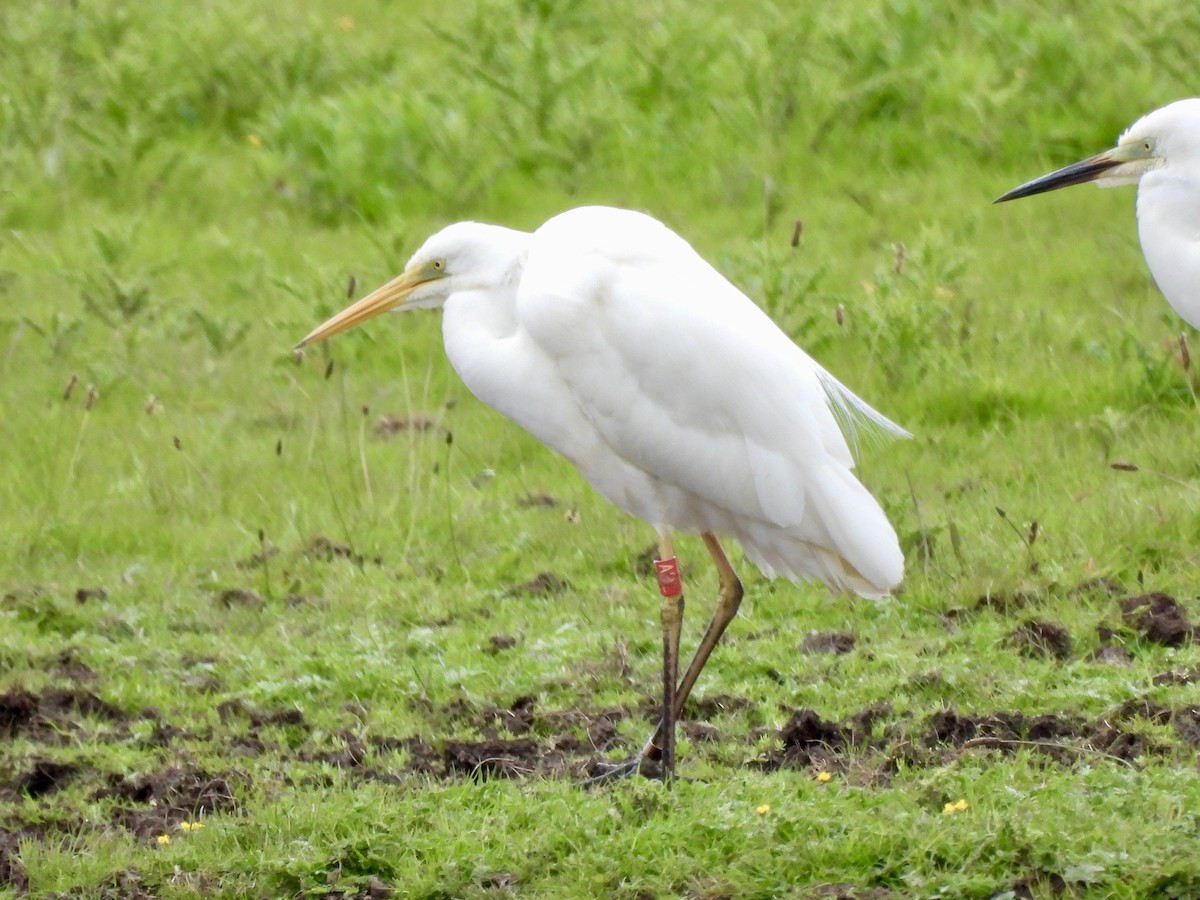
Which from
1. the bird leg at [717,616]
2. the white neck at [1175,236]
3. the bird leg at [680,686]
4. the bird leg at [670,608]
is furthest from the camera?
the white neck at [1175,236]

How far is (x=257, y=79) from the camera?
12.0 m

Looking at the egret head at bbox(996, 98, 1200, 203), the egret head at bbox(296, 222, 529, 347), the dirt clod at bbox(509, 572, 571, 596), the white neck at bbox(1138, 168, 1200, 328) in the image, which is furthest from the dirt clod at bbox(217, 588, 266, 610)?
the white neck at bbox(1138, 168, 1200, 328)

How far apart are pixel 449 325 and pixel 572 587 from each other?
151cm

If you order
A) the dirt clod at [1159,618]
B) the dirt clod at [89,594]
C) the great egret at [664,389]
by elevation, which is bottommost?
the dirt clod at [89,594]

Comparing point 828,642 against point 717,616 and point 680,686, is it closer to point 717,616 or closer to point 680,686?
point 717,616

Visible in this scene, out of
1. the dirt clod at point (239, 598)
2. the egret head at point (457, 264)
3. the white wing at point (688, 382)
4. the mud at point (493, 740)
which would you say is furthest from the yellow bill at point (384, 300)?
Answer: the dirt clod at point (239, 598)

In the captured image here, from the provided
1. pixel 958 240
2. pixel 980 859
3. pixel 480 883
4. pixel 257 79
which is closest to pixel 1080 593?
pixel 980 859

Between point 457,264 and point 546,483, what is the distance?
229 cm

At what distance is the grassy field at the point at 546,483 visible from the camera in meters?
4.19

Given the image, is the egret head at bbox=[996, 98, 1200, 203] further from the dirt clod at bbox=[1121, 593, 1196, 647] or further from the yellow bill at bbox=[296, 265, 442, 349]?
the yellow bill at bbox=[296, 265, 442, 349]

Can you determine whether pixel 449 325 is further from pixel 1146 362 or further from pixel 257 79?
pixel 257 79

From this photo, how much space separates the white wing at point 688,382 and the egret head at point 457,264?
13cm

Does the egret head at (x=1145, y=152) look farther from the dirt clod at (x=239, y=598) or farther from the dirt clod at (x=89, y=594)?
the dirt clod at (x=89, y=594)

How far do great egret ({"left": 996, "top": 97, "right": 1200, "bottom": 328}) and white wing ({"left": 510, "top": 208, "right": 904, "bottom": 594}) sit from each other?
1.33 m
